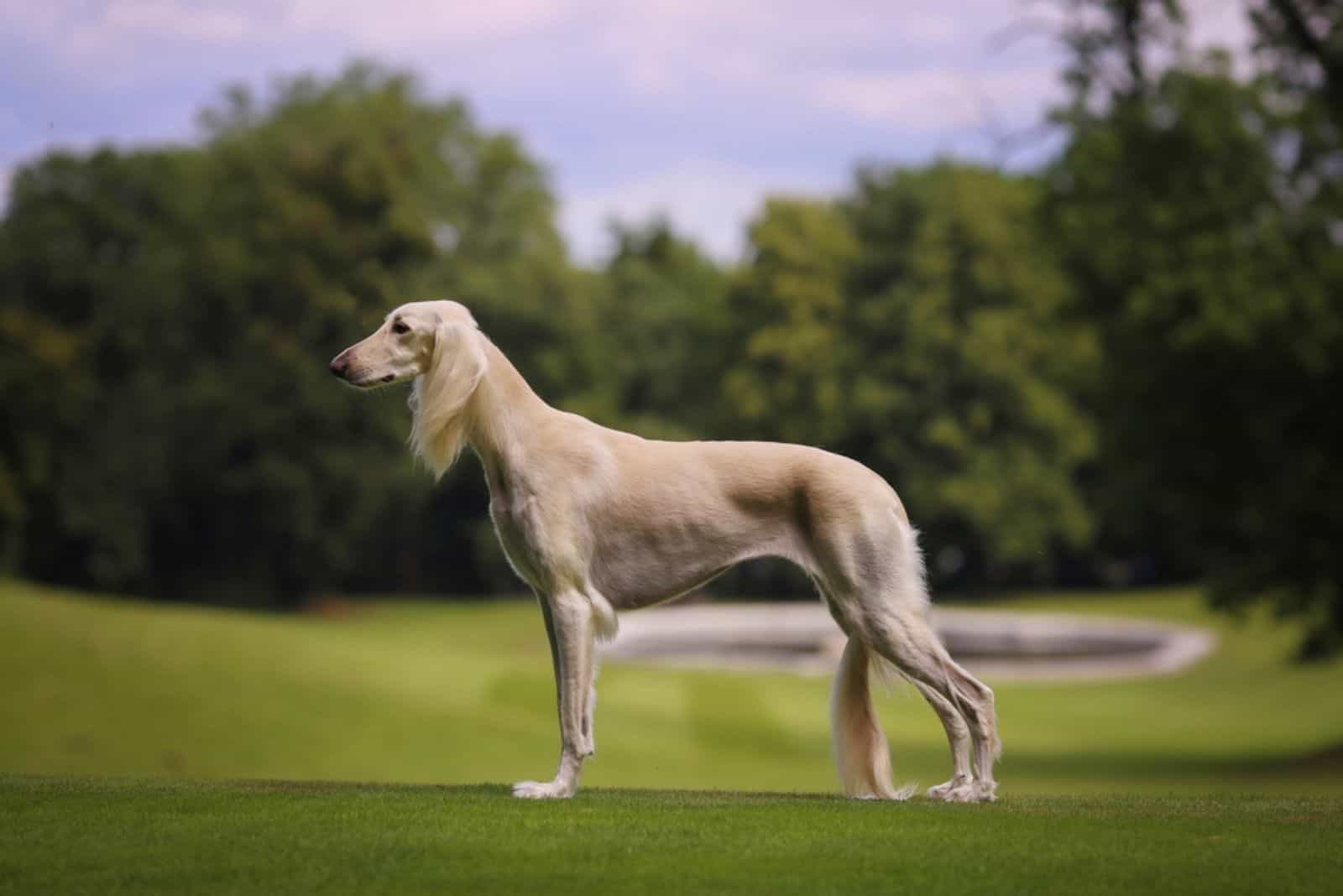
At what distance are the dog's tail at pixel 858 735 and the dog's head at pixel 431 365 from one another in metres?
2.23

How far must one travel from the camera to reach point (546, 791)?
783 cm

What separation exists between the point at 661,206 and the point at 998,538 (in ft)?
117

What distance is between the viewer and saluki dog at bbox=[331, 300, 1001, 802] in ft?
25.5

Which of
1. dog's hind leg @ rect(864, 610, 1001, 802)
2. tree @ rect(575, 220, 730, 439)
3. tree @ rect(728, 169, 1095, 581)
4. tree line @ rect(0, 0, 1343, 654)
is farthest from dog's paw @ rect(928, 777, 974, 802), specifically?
tree @ rect(575, 220, 730, 439)

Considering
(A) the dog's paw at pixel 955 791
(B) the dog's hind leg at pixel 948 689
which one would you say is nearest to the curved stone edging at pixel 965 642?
(A) the dog's paw at pixel 955 791

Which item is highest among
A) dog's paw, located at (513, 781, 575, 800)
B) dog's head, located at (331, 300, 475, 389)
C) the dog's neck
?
dog's head, located at (331, 300, 475, 389)

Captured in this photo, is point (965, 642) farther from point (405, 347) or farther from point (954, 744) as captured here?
→ point (405, 347)

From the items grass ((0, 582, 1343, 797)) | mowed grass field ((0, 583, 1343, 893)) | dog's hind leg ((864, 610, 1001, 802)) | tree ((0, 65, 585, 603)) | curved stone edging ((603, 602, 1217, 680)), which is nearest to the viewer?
mowed grass field ((0, 583, 1343, 893))

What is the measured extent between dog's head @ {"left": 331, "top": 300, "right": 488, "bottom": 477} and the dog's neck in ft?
0.18

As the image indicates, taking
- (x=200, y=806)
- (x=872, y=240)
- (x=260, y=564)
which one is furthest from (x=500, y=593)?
(x=200, y=806)

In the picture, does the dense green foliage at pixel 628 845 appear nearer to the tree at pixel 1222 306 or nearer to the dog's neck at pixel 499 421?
the dog's neck at pixel 499 421

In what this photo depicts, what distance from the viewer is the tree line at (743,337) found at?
70.1 ft

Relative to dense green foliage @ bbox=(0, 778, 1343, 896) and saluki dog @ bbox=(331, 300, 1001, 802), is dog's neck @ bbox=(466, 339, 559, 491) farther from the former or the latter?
dense green foliage @ bbox=(0, 778, 1343, 896)

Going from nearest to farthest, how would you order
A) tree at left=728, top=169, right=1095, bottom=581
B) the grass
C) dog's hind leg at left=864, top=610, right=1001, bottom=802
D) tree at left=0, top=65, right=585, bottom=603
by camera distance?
dog's hind leg at left=864, top=610, right=1001, bottom=802, the grass, tree at left=0, top=65, right=585, bottom=603, tree at left=728, top=169, right=1095, bottom=581
